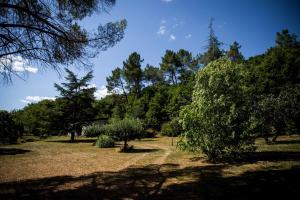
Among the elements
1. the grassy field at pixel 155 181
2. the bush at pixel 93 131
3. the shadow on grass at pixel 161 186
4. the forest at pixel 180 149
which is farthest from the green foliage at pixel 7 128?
the shadow on grass at pixel 161 186

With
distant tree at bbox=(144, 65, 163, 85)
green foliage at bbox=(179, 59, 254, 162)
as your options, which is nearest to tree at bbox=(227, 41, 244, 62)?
distant tree at bbox=(144, 65, 163, 85)

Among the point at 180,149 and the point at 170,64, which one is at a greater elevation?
the point at 170,64

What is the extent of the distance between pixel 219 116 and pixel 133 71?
48.6 m

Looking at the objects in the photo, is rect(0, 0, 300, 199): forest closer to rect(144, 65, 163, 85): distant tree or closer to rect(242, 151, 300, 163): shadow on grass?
rect(242, 151, 300, 163): shadow on grass

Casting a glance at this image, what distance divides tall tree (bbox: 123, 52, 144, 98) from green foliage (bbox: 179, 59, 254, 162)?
46.2 m

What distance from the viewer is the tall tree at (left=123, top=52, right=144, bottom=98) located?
198 ft

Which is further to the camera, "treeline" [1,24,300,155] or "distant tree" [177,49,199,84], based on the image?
"distant tree" [177,49,199,84]

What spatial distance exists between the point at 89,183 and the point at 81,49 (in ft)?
19.3

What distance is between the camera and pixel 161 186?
846 centimetres

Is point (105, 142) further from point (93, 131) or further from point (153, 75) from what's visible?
point (153, 75)

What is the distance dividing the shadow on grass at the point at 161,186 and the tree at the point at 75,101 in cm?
2385

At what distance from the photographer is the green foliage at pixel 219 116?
13.0 metres

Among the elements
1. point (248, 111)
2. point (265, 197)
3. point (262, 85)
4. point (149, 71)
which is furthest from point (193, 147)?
point (149, 71)

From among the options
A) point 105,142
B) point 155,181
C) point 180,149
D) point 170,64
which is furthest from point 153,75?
point 155,181
